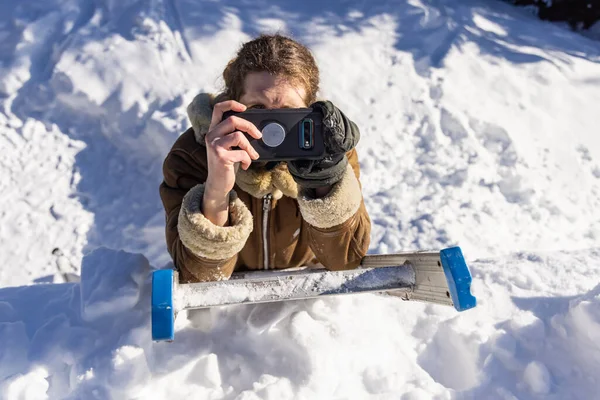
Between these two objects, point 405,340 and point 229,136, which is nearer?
point 229,136

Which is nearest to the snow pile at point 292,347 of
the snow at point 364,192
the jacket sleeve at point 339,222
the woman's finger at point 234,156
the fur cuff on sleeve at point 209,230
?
the snow at point 364,192

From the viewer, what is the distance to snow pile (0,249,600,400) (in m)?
1.47

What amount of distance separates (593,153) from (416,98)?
103 centimetres

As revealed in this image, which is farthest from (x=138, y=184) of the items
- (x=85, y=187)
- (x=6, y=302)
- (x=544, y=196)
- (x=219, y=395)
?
(x=544, y=196)

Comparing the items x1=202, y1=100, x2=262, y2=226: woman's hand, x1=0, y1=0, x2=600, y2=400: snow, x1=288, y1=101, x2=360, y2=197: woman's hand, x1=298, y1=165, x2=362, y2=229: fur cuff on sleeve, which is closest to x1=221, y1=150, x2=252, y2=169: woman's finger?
x1=202, y1=100, x2=262, y2=226: woman's hand

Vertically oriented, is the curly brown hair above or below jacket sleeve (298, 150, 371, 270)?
above

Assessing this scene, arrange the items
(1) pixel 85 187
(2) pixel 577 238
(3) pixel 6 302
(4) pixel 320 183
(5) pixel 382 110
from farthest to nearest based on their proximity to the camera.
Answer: (5) pixel 382 110 → (1) pixel 85 187 → (2) pixel 577 238 → (3) pixel 6 302 → (4) pixel 320 183

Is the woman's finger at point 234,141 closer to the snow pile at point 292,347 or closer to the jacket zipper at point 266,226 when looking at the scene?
the jacket zipper at point 266,226

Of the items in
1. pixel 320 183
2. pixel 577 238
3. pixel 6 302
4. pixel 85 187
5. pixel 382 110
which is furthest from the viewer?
pixel 382 110

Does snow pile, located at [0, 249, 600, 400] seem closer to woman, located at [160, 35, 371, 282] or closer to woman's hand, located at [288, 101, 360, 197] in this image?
woman, located at [160, 35, 371, 282]

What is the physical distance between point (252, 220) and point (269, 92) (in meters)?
0.37

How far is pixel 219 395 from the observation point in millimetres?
1462

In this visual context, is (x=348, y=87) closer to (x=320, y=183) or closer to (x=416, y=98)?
(x=416, y=98)

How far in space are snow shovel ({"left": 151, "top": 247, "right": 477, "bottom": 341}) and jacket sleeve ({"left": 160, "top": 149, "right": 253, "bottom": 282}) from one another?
0.10 meters
